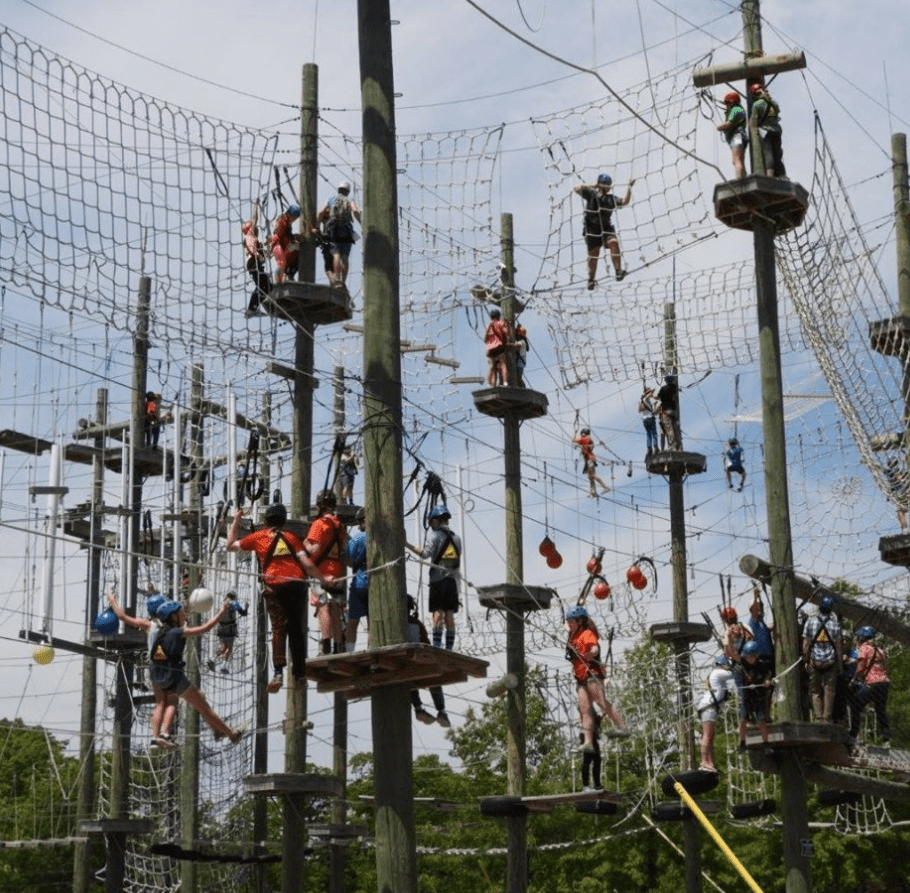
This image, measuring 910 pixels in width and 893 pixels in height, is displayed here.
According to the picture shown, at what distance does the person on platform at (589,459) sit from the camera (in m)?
23.2

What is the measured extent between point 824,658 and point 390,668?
6761mm

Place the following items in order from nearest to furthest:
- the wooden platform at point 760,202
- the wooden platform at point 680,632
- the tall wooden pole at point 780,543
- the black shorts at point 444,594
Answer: the black shorts at point 444,594, the tall wooden pole at point 780,543, the wooden platform at point 760,202, the wooden platform at point 680,632

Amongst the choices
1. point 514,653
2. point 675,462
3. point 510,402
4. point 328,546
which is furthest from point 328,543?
point 675,462

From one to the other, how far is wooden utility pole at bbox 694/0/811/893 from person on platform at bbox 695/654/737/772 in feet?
7.19

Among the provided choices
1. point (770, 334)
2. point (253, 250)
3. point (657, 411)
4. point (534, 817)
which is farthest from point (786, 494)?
point (534, 817)

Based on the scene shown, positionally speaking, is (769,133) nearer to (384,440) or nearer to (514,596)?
(514,596)

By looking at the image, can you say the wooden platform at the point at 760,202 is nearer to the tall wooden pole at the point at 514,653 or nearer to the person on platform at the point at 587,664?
the tall wooden pole at the point at 514,653

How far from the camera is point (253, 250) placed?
16.0 m

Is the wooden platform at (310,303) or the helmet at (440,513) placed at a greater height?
the wooden platform at (310,303)

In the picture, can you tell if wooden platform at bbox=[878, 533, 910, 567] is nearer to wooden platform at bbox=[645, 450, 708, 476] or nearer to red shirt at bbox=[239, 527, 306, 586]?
wooden platform at bbox=[645, 450, 708, 476]

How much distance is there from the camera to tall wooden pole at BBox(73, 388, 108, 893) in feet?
75.3

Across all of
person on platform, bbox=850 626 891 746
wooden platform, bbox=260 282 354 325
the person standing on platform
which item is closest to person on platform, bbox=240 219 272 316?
wooden platform, bbox=260 282 354 325

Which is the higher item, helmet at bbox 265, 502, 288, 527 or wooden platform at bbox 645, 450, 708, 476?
wooden platform at bbox 645, 450, 708, 476

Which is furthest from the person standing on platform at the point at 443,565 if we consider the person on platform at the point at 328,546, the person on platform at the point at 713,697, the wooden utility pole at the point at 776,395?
the person on platform at the point at 713,697
